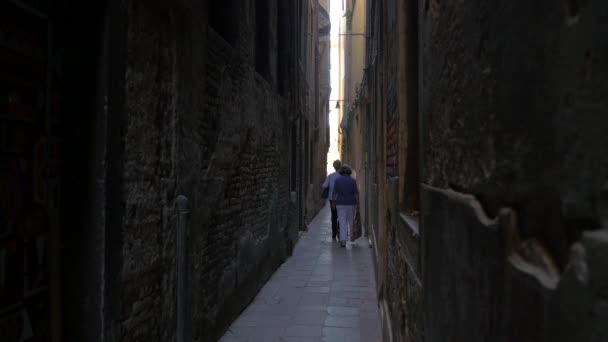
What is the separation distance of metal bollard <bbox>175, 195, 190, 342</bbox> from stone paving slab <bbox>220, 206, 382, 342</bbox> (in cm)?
123

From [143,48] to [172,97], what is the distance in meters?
0.49

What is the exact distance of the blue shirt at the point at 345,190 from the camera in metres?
9.43

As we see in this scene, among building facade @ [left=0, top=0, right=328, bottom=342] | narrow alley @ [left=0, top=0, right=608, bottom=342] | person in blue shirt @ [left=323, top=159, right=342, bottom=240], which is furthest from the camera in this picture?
person in blue shirt @ [left=323, top=159, right=342, bottom=240]

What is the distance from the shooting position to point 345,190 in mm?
9445

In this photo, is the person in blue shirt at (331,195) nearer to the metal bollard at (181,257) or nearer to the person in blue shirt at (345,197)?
the person in blue shirt at (345,197)

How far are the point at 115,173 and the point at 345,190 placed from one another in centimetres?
694

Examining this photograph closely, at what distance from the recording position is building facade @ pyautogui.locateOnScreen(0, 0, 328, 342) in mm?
2334

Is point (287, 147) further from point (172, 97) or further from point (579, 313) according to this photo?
point (579, 313)

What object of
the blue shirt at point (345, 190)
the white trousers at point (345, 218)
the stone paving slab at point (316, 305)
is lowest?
the stone paving slab at point (316, 305)

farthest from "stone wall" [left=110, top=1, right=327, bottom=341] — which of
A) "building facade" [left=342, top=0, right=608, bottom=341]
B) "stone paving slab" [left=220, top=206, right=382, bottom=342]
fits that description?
"building facade" [left=342, top=0, right=608, bottom=341]

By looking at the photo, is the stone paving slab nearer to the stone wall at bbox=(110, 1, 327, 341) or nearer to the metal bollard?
the stone wall at bbox=(110, 1, 327, 341)

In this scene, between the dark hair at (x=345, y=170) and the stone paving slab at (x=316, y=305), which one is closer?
the stone paving slab at (x=316, y=305)

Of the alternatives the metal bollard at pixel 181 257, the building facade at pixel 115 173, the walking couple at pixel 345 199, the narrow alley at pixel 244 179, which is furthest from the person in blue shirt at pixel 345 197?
the metal bollard at pixel 181 257

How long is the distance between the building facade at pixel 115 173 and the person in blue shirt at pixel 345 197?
478 centimetres
